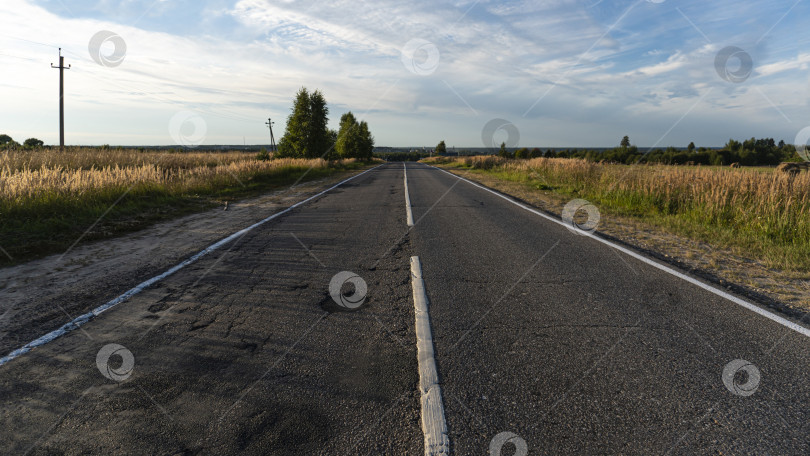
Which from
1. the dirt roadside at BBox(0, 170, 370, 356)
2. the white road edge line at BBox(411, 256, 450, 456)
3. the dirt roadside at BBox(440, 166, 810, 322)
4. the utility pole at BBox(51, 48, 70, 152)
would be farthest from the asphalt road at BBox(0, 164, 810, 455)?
the utility pole at BBox(51, 48, 70, 152)

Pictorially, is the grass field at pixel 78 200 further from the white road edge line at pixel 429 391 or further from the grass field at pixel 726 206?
the grass field at pixel 726 206

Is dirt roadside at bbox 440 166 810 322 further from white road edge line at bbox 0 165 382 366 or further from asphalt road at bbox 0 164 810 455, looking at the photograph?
white road edge line at bbox 0 165 382 366

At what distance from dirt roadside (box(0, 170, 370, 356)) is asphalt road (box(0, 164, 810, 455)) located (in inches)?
18.6

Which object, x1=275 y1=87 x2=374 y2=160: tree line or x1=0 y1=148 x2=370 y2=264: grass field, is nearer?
x1=0 y1=148 x2=370 y2=264: grass field

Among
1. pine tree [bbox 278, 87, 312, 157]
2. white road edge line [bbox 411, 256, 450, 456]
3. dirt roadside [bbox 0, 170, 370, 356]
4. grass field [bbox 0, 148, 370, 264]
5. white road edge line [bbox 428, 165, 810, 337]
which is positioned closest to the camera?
white road edge line [bbox 411, 256, 450, 456]

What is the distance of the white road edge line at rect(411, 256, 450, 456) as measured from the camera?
2225 mm

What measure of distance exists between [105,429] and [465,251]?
5.08 metres

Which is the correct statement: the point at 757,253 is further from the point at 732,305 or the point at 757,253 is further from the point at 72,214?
the point at 72,214

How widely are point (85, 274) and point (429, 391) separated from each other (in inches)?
201

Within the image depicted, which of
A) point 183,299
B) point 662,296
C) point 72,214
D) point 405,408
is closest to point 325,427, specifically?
point 405,408

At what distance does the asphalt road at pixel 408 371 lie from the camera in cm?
229

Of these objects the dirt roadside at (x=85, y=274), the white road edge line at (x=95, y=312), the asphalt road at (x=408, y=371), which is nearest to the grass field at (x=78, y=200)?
the dirt roadside at (x=85, y=274)

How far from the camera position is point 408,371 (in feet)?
9.71

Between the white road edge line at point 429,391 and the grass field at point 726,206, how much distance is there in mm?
5487
